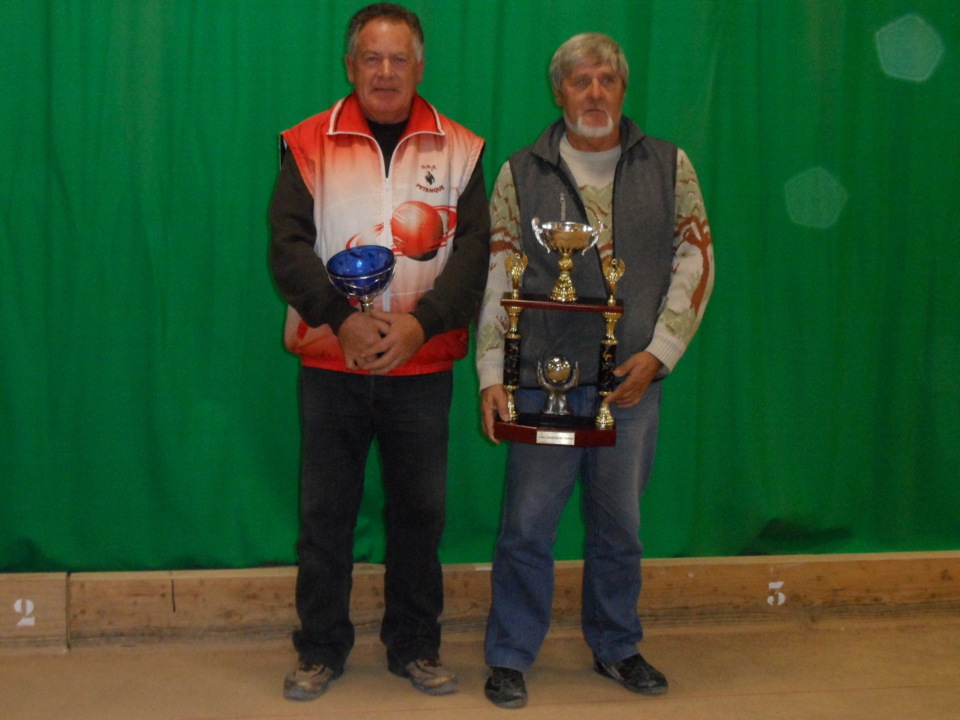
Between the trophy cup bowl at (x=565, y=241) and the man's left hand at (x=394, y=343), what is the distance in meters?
0.31

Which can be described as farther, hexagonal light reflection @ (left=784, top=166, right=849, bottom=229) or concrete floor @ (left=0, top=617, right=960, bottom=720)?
hexagonal light reflection @ (left=784, top=166, right=849, bottom=229)

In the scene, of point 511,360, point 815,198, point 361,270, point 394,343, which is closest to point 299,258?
point 361,270

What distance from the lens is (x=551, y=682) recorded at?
94.5 inches

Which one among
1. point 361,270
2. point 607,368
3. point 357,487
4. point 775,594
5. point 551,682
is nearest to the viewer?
point 361,270

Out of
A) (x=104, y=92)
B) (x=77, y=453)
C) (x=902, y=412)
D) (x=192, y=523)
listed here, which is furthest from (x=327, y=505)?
(x=902, y=412)

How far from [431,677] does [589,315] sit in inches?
36.3

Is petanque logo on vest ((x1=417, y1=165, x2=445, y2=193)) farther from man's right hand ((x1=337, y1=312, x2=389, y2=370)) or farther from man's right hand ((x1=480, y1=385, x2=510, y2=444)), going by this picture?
man's right hand ((x1=480, y1=385, x2=510, y2=444))

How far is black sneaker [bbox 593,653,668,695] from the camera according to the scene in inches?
91.4

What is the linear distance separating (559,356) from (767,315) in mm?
948

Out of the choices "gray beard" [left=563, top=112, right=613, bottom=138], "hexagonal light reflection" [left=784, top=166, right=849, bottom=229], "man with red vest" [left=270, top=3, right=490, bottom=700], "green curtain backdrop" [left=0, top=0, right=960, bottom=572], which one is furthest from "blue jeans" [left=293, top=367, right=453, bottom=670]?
"hexagonal light reflection" [left=784, top=166, right=849, bottom=229]

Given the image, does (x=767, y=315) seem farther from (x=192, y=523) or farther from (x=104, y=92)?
(x=104, y=92)

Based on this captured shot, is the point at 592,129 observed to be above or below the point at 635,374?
above

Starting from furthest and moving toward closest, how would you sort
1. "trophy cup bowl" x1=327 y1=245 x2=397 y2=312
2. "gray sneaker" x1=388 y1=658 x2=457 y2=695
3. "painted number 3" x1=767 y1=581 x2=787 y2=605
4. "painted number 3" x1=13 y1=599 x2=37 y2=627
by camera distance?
"painted number 3" x1=767 y1=581 x2=787 y2=605
"painted number 3" x1=13 y1=599 x2=37 y2=627
"gray sneaker" x1=388 y1=658 x2=457 y2=695
"trophy cup bowl" x1=327 y1=245 x2=397 y2=312

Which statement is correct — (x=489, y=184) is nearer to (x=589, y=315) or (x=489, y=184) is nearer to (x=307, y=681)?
(x=589, y=315)
